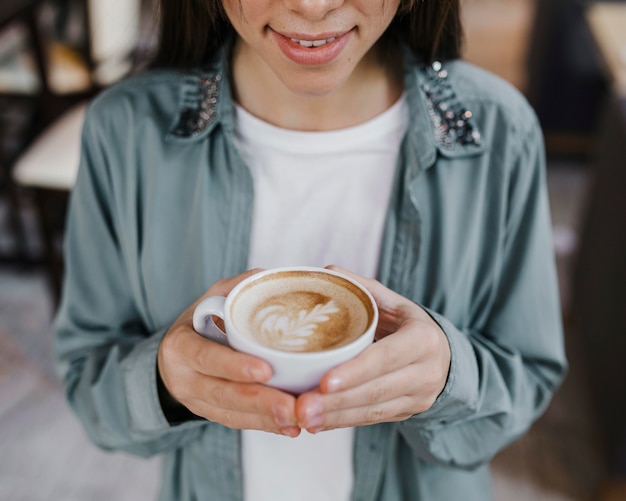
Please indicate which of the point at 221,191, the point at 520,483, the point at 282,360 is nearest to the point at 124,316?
the point at 221,191

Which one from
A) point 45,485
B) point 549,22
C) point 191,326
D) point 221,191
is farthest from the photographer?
point 549,22

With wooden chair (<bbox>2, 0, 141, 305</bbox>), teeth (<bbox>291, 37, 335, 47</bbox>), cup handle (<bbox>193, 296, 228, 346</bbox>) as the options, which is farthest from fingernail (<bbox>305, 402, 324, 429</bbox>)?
wooden chair (<bbox>2, 0, 141, 305</bbox>)

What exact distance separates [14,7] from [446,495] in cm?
177

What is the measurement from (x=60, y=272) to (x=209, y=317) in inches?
66.6

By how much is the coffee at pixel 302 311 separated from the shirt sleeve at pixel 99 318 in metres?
0.26

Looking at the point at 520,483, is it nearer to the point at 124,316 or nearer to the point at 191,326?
the point at 124,316

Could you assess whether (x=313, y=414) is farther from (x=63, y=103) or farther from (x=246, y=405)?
(x=63, y=103)

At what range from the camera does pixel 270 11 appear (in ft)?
2.30

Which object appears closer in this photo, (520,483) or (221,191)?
(221,191)

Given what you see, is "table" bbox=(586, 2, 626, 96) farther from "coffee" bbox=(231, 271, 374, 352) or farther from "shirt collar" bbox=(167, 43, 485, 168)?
"coffee" bbox=(231, 271, 374, 352)

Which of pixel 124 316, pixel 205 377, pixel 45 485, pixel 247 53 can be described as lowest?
pixel 45 485

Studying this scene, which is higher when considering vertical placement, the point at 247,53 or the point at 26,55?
the point at 247,53

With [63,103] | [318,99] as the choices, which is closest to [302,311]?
[318,99]

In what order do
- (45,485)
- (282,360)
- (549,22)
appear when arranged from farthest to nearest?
(549,22) → (45,485) → (282,360)
